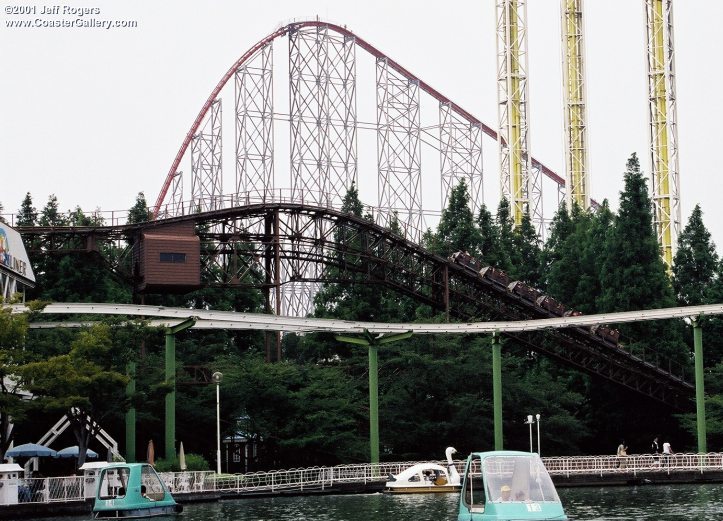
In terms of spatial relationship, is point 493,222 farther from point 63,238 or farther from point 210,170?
point 63,238

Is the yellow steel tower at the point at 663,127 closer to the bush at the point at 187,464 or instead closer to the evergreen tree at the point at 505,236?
the evergreen tree at the point at 505,236

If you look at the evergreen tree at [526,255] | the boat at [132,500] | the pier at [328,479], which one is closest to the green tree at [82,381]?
the pier at [328,479]

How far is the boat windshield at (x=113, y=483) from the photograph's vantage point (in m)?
39.6

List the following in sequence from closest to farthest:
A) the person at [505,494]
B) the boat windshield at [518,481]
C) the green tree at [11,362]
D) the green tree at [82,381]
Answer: the person at [505,494] < the boat windshield at [518,481] < the green tree at [11,362] < the green tree at [82,381]

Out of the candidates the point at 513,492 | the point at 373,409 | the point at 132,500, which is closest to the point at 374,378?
the point at 373,409

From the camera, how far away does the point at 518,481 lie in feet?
Answer: 94.8

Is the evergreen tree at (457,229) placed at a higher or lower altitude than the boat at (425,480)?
higher

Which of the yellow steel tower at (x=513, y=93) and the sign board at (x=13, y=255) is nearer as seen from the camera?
the sign board at (x=13, y=255)

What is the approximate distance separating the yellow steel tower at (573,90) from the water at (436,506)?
39177 mm

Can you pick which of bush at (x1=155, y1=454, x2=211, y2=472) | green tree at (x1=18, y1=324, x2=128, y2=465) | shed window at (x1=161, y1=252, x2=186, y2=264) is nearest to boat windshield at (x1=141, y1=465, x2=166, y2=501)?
green tree at (x1=18, y1=324, x2=128, y2=465)

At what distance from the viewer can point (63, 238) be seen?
203 ft

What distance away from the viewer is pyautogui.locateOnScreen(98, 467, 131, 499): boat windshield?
3956 centimetres

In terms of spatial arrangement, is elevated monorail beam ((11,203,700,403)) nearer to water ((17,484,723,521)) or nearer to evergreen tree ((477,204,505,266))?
evergreen tree ((477,204,505,266))

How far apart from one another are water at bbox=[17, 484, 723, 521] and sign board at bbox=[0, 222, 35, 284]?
1431 cm
